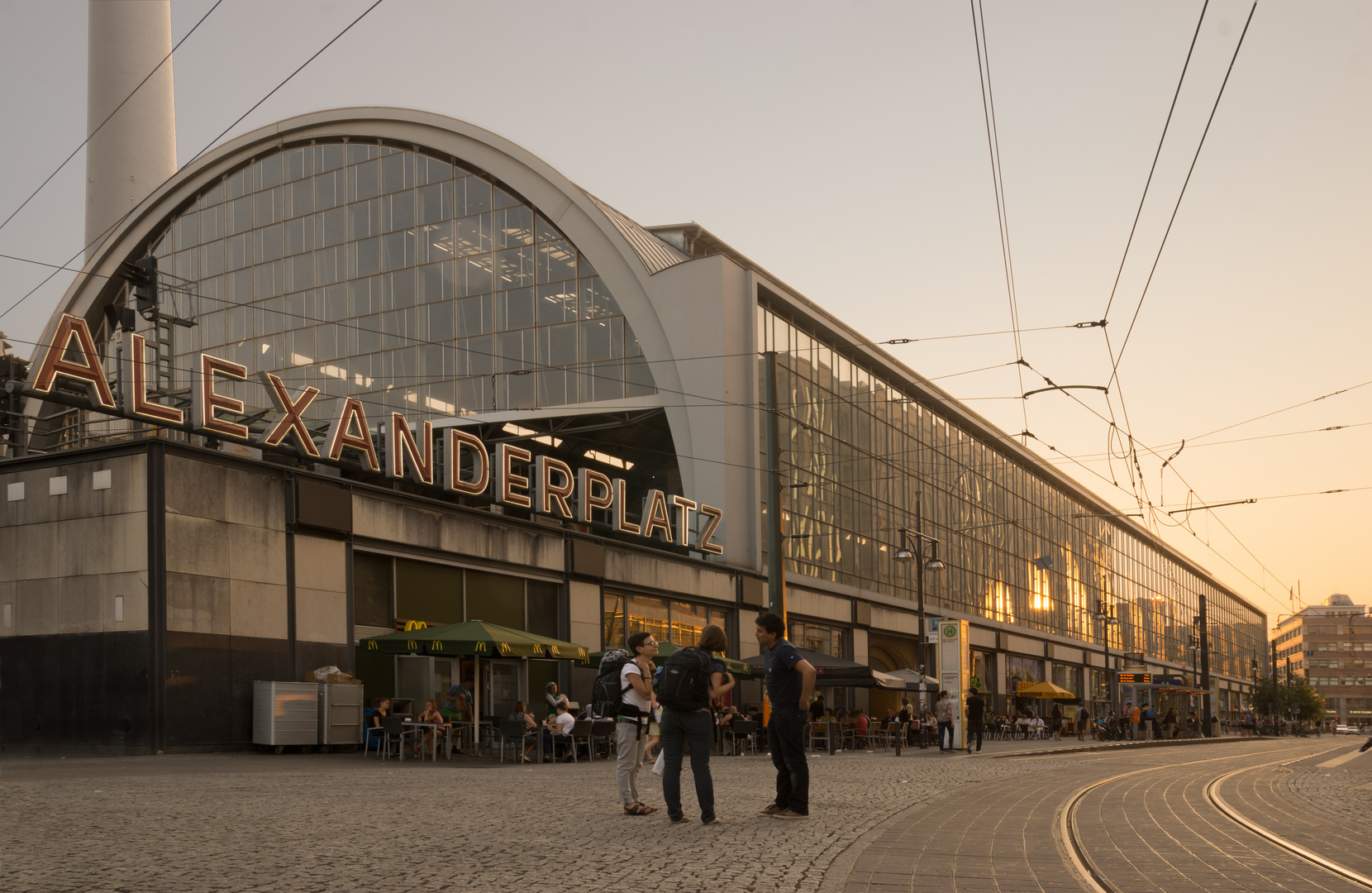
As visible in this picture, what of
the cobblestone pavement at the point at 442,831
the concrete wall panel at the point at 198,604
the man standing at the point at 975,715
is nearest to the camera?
the cobblestone pavement at the point at 442,831

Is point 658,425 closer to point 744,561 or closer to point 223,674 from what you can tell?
point 744,561

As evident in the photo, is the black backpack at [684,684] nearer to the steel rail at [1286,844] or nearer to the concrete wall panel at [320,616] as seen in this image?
the steel rail at [1286,844]

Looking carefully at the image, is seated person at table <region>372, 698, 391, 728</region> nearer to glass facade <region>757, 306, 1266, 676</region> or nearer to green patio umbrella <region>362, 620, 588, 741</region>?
green patio umbrella <region>362, 620, 588, 741</region>

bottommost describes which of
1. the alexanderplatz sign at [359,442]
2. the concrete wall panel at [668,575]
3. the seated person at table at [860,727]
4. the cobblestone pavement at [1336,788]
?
the seated person at table at [860,727]

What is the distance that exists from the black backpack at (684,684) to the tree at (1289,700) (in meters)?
106

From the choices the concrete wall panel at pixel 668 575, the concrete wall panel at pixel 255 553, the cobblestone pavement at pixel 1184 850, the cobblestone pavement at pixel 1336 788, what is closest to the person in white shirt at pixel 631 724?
the cobblestone pavement at pixel 1184 850

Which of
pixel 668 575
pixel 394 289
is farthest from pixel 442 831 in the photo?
pixel 394 289

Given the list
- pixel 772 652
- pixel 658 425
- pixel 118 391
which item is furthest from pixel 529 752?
pixel 658 425

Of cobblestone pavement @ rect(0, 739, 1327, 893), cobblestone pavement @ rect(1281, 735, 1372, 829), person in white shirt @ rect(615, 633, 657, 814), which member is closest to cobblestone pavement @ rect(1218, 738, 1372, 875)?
cobblestone pavement @ rect(1281, 735, 1372, 829)

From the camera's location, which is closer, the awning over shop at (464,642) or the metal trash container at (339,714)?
the awning over shop at (464,642)

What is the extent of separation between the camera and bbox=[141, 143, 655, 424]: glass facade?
4159cm

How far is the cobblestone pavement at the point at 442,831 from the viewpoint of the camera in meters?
6.90

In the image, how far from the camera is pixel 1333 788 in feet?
51.8

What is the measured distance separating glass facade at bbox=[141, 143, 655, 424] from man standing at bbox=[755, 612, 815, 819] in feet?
99.3
